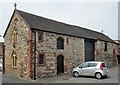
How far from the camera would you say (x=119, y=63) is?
44188 mm

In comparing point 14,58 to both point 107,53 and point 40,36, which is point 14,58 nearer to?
point 40,36

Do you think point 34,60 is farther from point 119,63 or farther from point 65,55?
point 119,63

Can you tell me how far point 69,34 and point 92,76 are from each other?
7.17m

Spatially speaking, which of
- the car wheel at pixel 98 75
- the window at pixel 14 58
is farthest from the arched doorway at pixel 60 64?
the car wheel at pixel 98 75

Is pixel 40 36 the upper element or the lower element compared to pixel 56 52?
upper

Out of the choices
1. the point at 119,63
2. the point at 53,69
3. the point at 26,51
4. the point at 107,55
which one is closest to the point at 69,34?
the point at 53,69

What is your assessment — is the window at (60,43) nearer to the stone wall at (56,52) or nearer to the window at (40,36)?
the stone wall at (56,52)

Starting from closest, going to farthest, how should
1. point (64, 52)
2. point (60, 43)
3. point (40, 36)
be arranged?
point (40, 36) < point (60, 43) < point (64, 52)

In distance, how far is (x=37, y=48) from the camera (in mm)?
21797

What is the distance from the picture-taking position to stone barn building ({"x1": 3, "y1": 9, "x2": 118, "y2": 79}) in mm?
21562

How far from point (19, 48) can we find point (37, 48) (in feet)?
8.16

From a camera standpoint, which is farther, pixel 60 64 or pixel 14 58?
pixel 60 64

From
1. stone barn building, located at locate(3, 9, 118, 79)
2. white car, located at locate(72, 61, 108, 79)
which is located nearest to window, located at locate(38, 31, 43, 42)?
stone barn building, located at locate(3, 9, 118, 79)

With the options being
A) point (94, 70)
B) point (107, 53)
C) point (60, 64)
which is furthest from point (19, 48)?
point (107, 53)
